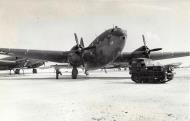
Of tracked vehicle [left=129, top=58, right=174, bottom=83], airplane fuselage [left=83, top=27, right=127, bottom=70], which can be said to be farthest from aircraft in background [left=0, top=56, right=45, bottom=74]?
tracked vehicle [left=129, top=58, right=174, bottom=83]

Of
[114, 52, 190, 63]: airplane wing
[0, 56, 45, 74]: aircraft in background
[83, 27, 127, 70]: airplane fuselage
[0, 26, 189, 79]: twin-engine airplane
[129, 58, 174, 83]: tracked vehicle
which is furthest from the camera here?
[0, 56, 45, 74]: aircraft in background

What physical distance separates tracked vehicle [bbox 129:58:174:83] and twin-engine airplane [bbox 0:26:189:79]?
3.80 metres

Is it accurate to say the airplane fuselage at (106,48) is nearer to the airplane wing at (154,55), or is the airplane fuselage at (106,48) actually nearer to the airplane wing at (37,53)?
the airplane wing at (37,53)

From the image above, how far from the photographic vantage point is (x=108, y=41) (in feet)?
82.1

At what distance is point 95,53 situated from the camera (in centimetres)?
2588

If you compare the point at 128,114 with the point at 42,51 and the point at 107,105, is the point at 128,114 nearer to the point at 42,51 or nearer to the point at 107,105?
the point at 107,105

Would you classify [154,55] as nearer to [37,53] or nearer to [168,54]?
[168,54]

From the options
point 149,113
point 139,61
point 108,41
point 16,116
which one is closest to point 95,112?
point 149,113

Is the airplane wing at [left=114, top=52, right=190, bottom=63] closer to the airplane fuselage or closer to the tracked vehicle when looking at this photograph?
the airplane fuselage

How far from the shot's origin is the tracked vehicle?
20.1 meters

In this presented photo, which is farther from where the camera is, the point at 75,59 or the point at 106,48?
the point at 75,59

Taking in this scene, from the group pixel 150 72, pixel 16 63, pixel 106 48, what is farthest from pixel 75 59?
pixel 16 63

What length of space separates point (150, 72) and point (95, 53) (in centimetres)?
704

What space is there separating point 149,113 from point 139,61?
1442 cm
